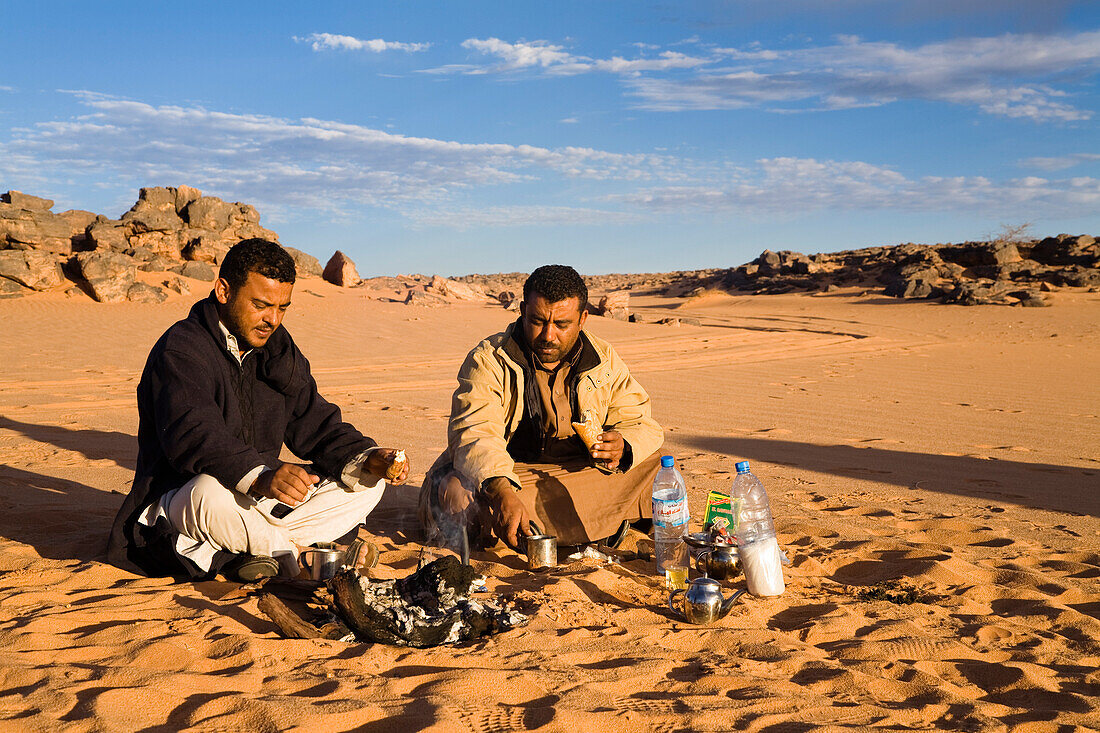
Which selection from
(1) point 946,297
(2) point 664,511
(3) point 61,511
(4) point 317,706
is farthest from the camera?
(1) point 946,297

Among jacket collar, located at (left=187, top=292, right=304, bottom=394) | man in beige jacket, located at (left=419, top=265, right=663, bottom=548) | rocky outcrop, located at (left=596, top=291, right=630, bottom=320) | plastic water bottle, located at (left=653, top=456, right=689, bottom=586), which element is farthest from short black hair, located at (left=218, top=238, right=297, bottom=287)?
rocky outcrop, located at (left=596, top=291, right=630, bottom=320)

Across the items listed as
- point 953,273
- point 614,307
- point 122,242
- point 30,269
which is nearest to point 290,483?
point 614,307

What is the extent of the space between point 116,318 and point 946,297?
23.2 m

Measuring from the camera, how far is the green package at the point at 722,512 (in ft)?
13.1

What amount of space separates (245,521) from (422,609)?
3.20 feet

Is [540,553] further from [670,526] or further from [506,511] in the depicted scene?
[670,526]

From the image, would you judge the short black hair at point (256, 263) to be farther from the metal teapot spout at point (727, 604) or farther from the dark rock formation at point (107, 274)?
the dark rock formation at point (107, 274)

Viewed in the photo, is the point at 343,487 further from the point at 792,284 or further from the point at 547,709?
the point at 792,284

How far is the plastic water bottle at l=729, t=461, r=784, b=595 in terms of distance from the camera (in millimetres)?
3689

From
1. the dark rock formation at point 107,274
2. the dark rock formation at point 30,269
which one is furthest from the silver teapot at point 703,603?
the dark rock formation at point 30,269

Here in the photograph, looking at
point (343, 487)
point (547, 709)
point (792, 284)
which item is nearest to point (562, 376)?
point (343, 487)

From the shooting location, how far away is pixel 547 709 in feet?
8.04

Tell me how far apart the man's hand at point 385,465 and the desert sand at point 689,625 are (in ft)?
1.59

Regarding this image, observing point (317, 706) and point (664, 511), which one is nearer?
point (317, 706)
